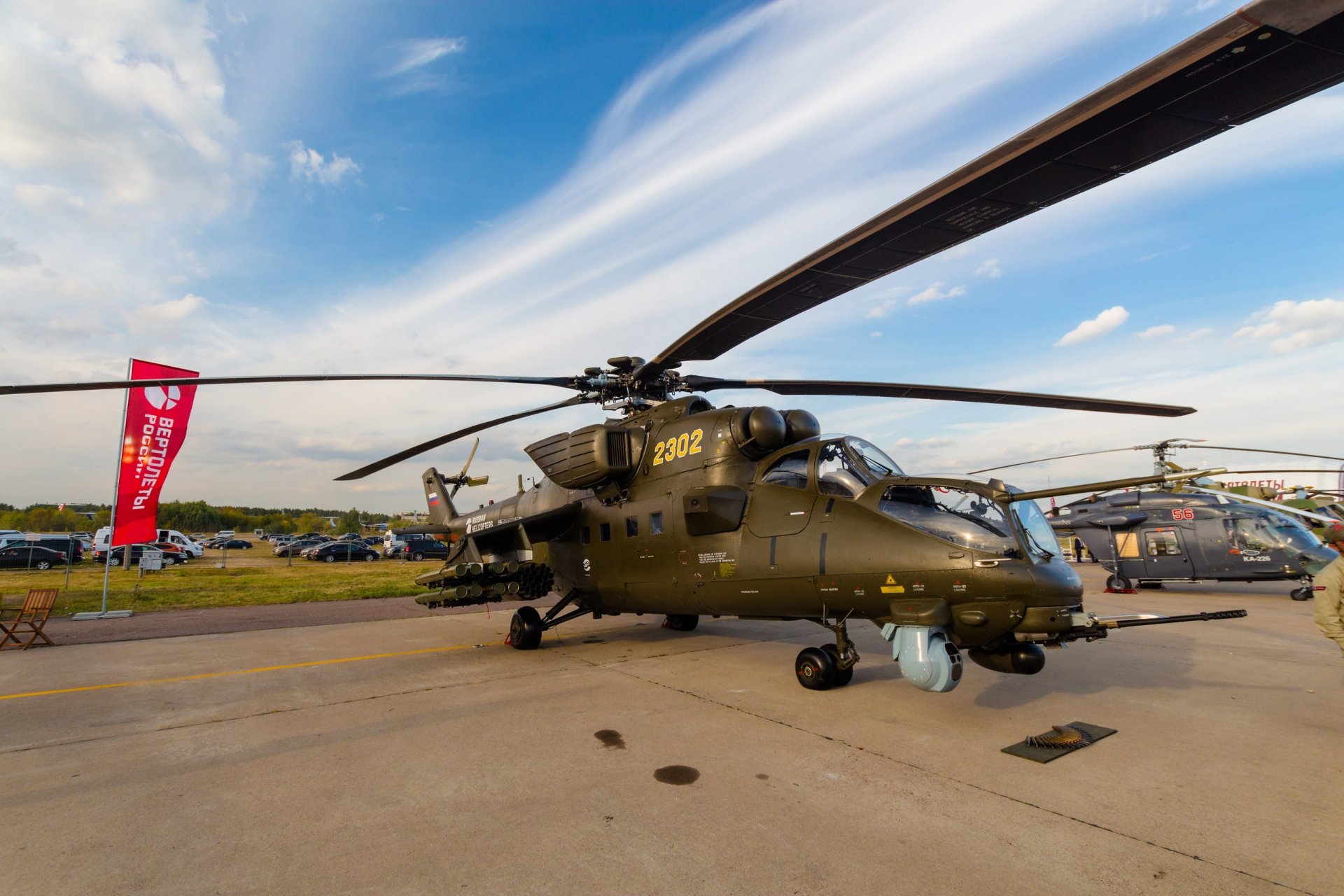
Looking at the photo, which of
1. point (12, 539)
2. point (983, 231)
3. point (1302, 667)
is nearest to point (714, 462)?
point (983, 231)

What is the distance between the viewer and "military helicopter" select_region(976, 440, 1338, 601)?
15.5 metres

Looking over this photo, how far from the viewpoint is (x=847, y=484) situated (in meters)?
6.97

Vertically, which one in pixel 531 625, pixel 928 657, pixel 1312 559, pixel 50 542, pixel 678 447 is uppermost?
pixel 678 447

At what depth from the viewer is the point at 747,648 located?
33.6 ft

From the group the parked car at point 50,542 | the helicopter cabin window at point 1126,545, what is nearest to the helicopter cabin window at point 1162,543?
the helicopter cabin window at point 1126,545

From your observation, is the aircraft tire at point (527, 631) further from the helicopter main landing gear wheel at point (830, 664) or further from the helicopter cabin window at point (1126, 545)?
Answer: the helicopter cabin window at point (1126, 545)

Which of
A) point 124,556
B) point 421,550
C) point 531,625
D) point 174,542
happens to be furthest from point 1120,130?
point 174,542

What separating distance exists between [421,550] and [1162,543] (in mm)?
35956

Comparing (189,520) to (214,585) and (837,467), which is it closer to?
(214,585)

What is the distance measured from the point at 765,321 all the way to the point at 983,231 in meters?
2.60

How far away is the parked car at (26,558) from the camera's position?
105ft

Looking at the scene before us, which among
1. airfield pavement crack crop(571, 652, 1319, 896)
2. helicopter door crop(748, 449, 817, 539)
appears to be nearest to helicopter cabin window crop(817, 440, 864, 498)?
helicopter door crop(748, 449, 817, 539)

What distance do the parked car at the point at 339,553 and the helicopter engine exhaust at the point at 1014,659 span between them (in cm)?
3846

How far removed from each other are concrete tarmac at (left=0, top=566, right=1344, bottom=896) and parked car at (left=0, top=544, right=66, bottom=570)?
3269 cm
